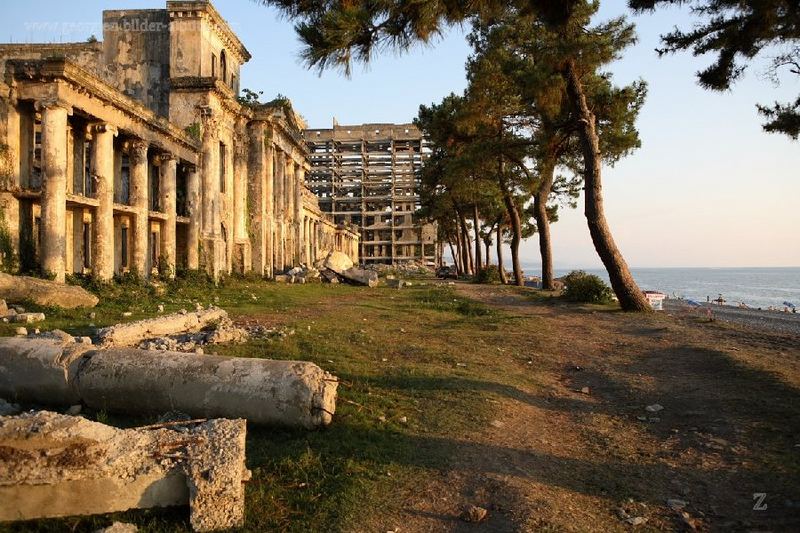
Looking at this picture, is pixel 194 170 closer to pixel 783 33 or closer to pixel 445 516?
pixel 783 33

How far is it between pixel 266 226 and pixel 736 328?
2337 centimetres

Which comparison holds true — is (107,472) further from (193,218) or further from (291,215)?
(291,215)

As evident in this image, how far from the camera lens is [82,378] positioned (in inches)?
214

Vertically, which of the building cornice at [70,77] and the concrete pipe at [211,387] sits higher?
the building cornice at [70,77]

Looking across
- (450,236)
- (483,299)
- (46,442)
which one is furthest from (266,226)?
(450,236)

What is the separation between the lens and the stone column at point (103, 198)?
17.0 meters

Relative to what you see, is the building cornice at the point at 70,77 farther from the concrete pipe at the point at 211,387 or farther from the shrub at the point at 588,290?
the shrub at the point at 588,290

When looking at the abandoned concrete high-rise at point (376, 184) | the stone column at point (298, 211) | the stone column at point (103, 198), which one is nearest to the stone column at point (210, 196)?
the stone column at point (103, 198)

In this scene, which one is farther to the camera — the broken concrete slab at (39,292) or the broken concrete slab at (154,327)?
the broken concrete slab at (39,292)

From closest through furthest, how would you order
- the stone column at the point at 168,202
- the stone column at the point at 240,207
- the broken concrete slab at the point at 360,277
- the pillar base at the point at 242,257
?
1. the stone column at the point at 168,202
2. the broken concrete slab at the point at 360,277
3. the pillar base at the point at 242,257
4. the stone column at the point at 240,207

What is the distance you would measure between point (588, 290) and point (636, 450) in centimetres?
1245

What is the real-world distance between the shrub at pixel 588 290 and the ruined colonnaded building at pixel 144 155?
14.4 m

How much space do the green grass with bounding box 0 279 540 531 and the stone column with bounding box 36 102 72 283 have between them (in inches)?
99.6

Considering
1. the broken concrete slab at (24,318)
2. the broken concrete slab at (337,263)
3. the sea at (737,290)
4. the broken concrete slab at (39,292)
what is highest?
the broken concrete slab at (337,263)
